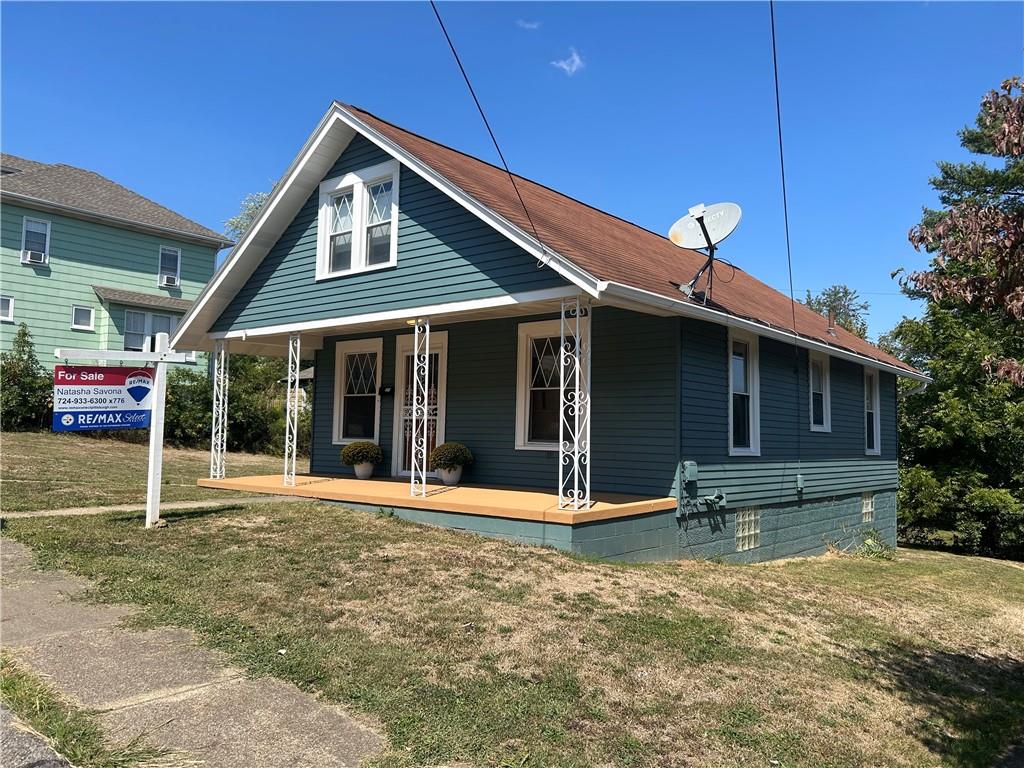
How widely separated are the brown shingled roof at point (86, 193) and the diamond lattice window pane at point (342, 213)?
14149mm

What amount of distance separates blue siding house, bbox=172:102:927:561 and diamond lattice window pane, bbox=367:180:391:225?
3cm

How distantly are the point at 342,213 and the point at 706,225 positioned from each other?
565cm

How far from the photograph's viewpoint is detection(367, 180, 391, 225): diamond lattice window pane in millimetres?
11211

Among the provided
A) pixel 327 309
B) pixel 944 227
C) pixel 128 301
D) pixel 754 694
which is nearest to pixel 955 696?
pixel 754 694

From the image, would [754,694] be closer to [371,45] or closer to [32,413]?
[371,45]

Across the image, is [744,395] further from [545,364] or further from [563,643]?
[563,643]

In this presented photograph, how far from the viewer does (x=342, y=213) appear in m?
11.9

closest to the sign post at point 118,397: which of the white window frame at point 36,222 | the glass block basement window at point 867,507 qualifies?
the glass block basement window at point 867,507

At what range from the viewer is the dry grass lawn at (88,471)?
33.5 feet

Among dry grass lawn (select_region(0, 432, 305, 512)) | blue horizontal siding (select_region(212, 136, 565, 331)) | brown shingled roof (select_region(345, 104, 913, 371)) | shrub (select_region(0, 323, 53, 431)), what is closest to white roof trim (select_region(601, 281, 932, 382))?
brown shingled roof (select_region(345, 104, 913, 371))

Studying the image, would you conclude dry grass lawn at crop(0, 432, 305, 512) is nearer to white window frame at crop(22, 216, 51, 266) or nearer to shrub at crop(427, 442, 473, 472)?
shrub at crop(427, 442, 473, 472)

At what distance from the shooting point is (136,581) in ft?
20.6

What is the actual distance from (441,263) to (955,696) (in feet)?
24.4

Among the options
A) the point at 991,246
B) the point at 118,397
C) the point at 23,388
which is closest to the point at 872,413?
the point at 991,246
